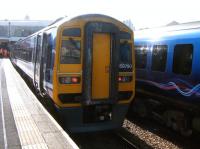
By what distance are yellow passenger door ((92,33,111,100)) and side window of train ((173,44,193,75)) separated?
2025mm

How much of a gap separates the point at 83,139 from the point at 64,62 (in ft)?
7.25

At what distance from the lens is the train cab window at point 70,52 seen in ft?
27.6

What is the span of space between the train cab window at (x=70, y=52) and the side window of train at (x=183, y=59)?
108 inches

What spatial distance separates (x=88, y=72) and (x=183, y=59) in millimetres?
2620

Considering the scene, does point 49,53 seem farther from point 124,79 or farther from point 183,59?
point 183,59

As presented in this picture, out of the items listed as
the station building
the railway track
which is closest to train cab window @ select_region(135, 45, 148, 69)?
the railway track

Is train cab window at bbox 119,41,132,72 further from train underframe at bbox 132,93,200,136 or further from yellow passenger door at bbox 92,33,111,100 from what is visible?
train underframe at bbox 132,93,200,136

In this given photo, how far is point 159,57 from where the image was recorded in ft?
34.1

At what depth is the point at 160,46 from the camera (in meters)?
10.4

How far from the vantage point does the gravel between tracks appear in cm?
886

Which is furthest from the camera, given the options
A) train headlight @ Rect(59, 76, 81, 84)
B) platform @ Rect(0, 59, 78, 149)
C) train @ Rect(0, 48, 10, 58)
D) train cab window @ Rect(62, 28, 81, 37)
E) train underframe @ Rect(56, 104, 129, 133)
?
train @ Rect(0, 48, 10, 58)

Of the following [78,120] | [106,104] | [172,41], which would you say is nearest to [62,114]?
[78,120]

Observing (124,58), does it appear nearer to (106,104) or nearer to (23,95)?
(106,104)

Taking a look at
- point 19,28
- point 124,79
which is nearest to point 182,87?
point 124,79
